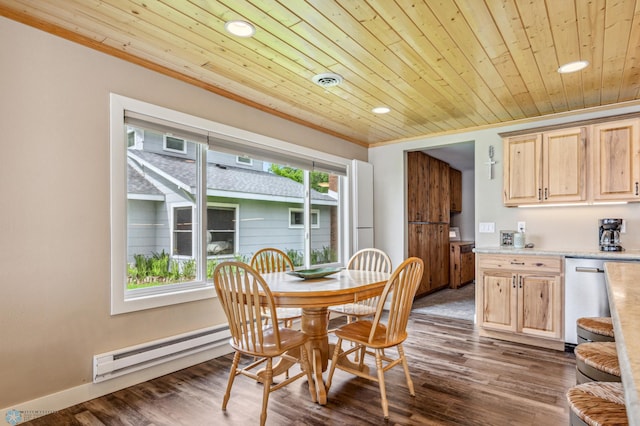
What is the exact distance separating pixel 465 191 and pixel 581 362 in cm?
659

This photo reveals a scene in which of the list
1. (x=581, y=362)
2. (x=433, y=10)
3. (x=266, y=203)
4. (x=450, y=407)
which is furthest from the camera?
(x=266, y=203)

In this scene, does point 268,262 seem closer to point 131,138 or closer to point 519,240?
point 131,138

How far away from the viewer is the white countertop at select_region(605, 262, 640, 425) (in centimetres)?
49

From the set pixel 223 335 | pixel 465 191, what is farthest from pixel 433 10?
pixel 465 191

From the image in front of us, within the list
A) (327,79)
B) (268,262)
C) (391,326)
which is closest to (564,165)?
(327,79)

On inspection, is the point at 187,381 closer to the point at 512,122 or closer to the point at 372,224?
the point at 372,224

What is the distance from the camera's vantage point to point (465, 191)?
7715mm

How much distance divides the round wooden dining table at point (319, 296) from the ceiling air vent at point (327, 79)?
1632mm

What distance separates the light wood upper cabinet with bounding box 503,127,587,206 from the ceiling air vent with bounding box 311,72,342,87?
2133 millimetres

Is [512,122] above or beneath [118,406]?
above

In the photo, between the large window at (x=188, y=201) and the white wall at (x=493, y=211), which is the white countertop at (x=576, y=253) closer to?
the white wall at (x=493, y=211)

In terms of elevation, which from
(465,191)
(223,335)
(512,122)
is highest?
(512,122)

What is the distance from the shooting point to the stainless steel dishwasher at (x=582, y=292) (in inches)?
123

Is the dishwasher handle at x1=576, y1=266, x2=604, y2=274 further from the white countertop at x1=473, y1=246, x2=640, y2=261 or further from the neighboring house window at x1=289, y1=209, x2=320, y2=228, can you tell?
the neighboring house window at x1=289, y1=209, x2=320, y2=228
